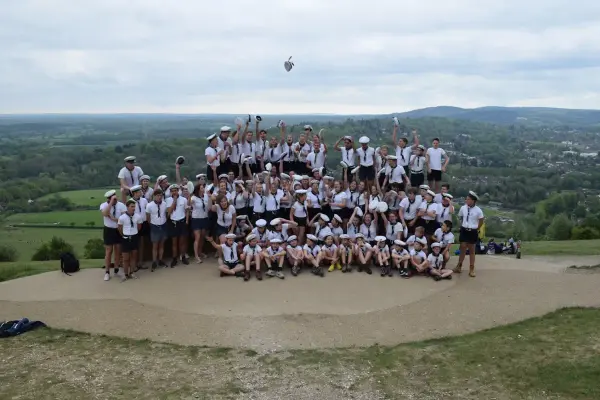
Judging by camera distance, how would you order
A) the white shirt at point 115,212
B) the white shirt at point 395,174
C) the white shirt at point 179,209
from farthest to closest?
the white shirt at point 395,174
the white shirt at point 179,209
the white shirt at point 115,212

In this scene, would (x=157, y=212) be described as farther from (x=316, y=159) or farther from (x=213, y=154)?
(x=316, y=159)

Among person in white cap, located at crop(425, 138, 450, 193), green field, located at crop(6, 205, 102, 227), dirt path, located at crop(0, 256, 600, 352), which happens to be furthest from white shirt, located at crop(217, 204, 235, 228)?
green field, located at crop(6, 205, 102, 227)

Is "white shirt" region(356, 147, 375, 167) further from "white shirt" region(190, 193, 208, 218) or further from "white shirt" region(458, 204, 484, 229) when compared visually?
"white shirt" region(190, 193, 208, 218)

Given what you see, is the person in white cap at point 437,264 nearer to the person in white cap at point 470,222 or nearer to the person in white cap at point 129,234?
the person in white cap at point 470,222

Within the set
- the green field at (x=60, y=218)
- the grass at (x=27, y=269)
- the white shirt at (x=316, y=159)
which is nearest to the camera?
the grass at (x=27, y=269)

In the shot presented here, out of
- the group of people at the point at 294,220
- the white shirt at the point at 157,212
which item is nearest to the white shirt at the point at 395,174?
the group of people at the point at 294,220

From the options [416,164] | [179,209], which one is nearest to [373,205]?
[416,164]
